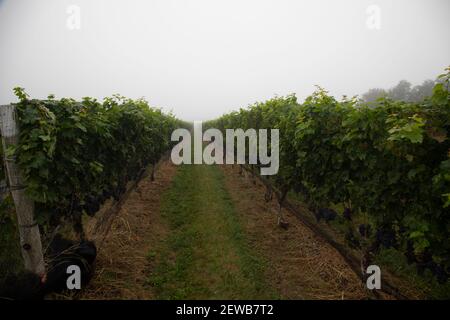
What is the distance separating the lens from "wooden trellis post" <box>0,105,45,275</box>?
11.3 ft

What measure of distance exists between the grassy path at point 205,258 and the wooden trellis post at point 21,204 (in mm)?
2118

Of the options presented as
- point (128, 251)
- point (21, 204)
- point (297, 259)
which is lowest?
point (297, 259)

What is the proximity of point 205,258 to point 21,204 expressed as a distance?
3.80 meters

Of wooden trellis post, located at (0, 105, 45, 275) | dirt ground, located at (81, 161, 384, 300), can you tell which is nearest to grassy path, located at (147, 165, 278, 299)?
dirt ground, located at (81, 161, 384, 300)

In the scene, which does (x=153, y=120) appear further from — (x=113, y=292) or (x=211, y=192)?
(x=113, y=292)

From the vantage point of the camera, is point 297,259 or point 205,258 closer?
point 205,258

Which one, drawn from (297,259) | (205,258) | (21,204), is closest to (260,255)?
(297,259)

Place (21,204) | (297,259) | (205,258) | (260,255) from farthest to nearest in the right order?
(260,255)
(297,259)
(205,258)
(21,204)

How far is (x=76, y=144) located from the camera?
4359 millimetres

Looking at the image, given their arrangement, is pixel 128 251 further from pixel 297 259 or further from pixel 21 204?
pixel 297 259

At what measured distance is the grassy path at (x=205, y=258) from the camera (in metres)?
4.71

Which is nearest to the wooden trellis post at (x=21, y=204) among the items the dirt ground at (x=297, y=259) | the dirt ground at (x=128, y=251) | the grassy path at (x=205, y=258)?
the dirt ground at (x=128, y=251)

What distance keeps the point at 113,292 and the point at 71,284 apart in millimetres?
Answer: 771

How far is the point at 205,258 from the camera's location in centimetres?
581
